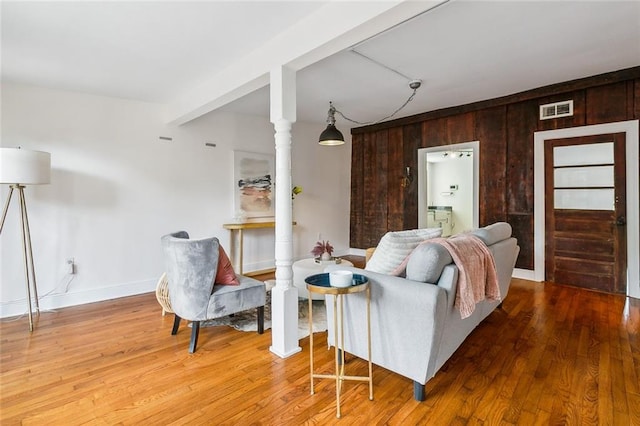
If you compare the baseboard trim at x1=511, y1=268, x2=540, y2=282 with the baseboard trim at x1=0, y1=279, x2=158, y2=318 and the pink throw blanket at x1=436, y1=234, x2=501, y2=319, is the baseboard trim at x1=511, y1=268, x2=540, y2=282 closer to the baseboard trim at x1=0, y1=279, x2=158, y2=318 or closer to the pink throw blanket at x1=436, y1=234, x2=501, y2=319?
the pink throw blanket at x1=436, y1=234, x2=501, y2=319

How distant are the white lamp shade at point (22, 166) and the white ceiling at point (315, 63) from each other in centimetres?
86

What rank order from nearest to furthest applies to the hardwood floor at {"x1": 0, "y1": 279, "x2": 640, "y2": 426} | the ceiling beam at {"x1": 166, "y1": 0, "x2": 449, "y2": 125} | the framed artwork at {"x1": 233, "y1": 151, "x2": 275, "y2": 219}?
1. the hardwood floor at {"x1": 0, "y1": 279, "x2": 640, "y2": 426}
2. the ceiling beam at {"x1": 166, "y1": 0, "x2": 449, "y2": 125}
3. the framed artwork at {"x1": 233, "y1": 151, "x2": 275, "y2": 219}

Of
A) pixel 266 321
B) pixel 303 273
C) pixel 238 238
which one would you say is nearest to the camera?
pixel 266 321

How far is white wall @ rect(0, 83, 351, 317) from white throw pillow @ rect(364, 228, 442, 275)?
3.19m

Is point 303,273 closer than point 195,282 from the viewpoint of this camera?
No

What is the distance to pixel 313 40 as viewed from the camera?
222 cm

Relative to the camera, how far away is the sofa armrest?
1.77m

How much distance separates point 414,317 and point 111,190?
391 centimetres

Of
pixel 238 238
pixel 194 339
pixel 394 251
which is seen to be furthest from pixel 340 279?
pixel 238 238

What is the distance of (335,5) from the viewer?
2057mm

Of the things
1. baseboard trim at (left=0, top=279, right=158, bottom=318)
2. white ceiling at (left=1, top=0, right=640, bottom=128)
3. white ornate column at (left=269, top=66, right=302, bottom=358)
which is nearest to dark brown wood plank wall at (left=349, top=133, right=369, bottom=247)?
white ceiling at (left=1, top=0, right=640, bottom=128)

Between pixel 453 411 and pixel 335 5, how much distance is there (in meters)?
2.60

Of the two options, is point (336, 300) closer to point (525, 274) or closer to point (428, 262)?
point (428, 262)

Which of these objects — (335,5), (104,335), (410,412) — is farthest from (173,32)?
(410,412)
